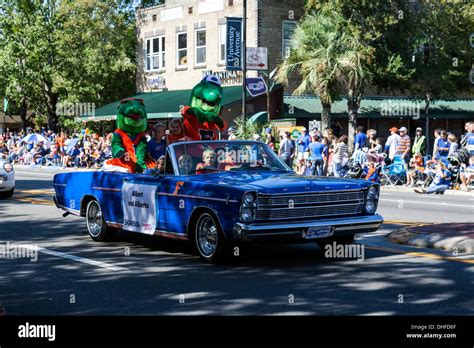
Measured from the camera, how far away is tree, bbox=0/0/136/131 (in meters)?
50.0

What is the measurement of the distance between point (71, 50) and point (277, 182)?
43.6 metres

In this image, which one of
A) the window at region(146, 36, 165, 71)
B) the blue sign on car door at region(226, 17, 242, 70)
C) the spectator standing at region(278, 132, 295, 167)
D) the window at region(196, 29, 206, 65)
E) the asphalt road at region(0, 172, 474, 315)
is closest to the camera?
the asphalt road at region(0, 172, 474, 315)

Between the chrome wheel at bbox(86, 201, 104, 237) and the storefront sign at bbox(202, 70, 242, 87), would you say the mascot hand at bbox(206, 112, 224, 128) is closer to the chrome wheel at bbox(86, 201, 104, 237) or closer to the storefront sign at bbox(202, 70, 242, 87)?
the chrome wheel at bbox(86, 201, 104, 237)

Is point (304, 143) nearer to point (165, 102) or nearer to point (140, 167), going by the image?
point (165, 102)

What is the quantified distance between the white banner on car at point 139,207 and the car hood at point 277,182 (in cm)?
75

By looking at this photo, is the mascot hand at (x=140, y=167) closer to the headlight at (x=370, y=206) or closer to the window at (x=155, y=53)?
the headlight at (x=370, y=206)

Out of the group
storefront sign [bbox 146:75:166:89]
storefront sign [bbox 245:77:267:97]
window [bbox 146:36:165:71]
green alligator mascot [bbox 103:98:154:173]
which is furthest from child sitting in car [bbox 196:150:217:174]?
window [bbox 146:36:165:71]

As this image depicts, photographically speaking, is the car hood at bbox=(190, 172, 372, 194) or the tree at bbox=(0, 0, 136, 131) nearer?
the car hood at bbox=(190, 172, 372, 194)

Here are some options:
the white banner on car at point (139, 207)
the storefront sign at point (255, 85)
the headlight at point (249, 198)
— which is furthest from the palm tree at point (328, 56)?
the headlight at point (249, 198)

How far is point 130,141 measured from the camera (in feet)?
42.6

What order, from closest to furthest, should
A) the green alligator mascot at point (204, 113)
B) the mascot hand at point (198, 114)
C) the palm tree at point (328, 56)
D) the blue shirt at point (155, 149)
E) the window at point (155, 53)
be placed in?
the blue shirt at point (155, 149) < the green alligator mascot at point (204, 113) < the mascot hand at point (198, 114) < the palm tree at point (328, 56) < the window at point (155, 53)

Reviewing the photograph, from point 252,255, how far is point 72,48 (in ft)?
141

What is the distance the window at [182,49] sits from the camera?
44.0 meters

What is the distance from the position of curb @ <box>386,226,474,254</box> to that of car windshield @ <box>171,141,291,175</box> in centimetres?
195
